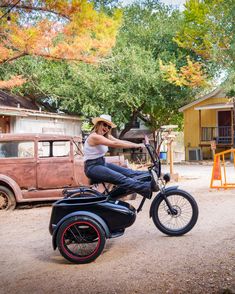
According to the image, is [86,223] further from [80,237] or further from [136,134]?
[136,134]

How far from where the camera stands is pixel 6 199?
947 centimetres

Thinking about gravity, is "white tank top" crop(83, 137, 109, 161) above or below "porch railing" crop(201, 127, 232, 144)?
below

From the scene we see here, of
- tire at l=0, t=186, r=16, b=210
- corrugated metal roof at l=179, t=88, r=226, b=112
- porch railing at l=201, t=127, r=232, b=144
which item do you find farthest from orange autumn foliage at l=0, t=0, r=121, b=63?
porch railing at l=201, t=127, r=232, b=144

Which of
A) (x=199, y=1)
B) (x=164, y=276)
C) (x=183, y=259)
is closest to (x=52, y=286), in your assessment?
(x=164, y=276)

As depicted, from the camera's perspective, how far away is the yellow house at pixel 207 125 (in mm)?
27188

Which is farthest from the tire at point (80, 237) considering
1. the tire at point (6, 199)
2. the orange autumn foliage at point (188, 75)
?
the orange autumn foliage at point (188, 75)

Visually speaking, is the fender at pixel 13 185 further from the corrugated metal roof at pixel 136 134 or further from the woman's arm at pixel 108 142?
the corrugated metal roof at pixel 136 134

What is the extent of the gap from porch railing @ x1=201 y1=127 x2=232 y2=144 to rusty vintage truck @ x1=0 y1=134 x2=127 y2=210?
62.2ft

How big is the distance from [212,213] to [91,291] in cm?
445

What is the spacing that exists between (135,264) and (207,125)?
2506 cm

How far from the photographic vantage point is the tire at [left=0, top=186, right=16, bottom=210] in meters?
9.45

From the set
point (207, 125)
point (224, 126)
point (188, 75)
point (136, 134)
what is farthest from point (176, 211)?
point (136, 134)

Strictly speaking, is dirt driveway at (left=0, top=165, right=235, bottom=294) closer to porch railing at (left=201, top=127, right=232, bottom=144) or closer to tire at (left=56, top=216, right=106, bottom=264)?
tire at (left=56, top=216, right=106, bottom=264)

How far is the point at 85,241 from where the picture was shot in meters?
5.05
